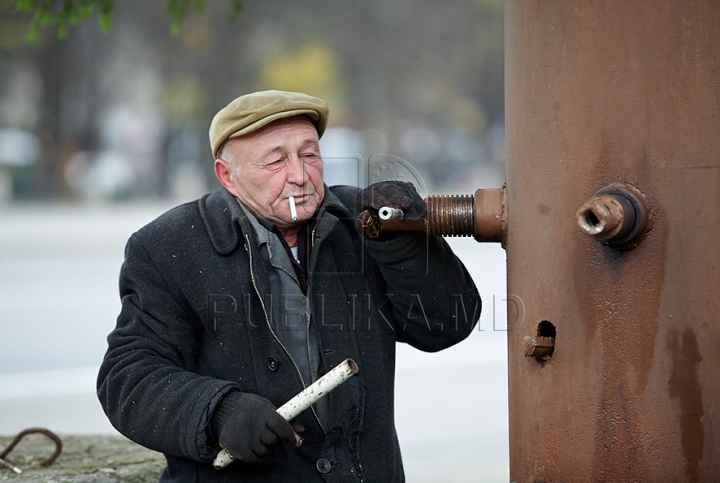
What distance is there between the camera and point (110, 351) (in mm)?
2469

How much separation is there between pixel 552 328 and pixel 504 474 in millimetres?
3231

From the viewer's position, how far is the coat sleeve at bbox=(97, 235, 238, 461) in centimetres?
231

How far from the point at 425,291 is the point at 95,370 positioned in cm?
560

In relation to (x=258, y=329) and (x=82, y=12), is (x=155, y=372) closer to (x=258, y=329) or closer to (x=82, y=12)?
(x=258, y=329)

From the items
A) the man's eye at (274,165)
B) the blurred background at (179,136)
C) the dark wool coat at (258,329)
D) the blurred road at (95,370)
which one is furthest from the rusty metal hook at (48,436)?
the blurred background at (179,136)

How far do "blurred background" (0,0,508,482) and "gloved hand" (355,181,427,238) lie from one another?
3.83 metres

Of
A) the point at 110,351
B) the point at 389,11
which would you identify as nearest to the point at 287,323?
the point at 110,351

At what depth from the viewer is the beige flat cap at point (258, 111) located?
2.61 meters

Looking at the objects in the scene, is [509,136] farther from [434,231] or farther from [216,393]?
[216,393]

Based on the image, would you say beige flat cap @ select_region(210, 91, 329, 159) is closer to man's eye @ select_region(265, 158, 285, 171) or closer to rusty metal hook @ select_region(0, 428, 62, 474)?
man's eye @ select_region(265, 158, 285, 171)

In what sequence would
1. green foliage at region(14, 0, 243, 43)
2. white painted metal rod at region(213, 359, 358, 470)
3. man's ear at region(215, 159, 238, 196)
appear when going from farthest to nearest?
green foliage at region(14, 0, 243, 43)
man's ear at region(215, 159, 238, 196)
white painted metal rod at region(213, 359, 358, 470)

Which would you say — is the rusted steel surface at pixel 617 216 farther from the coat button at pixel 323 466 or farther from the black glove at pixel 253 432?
the coat button at pixel 323 466

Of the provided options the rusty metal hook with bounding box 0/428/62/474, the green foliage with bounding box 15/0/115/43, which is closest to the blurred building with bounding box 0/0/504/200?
the green foliage with bounding box 15/0/115/43

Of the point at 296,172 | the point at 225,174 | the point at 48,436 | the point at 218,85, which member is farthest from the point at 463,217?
the point at 218,85
